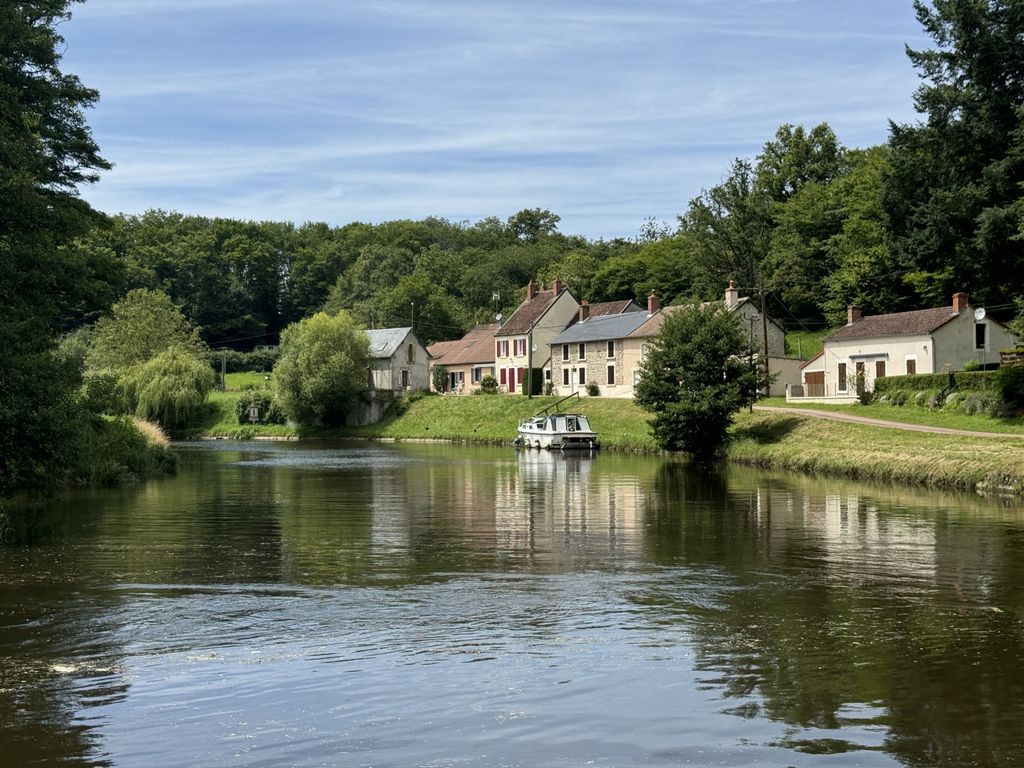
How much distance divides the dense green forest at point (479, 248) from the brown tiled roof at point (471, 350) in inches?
500

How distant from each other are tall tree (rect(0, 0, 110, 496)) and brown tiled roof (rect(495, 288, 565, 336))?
184ft

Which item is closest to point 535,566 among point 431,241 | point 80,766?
point 80,766

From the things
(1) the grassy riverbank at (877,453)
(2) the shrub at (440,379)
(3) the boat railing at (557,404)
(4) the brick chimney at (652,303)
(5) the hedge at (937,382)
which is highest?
(4) the brick chimney at (652,303)

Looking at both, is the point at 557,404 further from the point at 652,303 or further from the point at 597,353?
the point at 652,303

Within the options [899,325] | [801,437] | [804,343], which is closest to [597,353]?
[804,343]

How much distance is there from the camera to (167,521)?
2727 centimetres

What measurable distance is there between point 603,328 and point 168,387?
108 ft

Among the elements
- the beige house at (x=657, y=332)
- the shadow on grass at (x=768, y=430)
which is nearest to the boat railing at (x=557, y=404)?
the beige house at (x=657, y=332)

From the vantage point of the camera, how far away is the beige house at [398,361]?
3706 inches

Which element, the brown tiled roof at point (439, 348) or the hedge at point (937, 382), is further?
the brown tiled roof at point (439, 348)

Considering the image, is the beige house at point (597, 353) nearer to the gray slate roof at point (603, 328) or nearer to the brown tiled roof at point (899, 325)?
the gray slate roof at point (603, 328)

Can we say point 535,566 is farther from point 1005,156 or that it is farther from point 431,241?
point 431,241

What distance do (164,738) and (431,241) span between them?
149280 millimetres

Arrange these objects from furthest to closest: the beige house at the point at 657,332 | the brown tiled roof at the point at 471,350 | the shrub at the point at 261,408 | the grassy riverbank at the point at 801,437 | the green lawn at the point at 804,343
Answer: the brown tiled roof at the point at 471,350 → the shrub at the point at 261,408 → the green lawn at the point at 804,343 → the beige house at the point at 657,332 → the grassy riverbank at the point at 801,437
